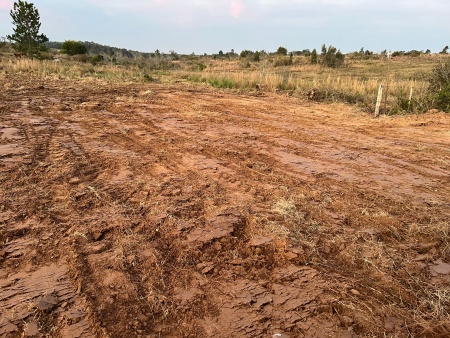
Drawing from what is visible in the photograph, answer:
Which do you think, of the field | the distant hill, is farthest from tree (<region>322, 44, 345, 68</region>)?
the field

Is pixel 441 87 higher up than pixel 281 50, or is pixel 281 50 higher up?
pixel 281 50

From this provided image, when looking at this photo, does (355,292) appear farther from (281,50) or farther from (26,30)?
(281,50)

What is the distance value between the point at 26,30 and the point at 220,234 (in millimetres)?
25518

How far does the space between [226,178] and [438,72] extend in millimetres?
10632

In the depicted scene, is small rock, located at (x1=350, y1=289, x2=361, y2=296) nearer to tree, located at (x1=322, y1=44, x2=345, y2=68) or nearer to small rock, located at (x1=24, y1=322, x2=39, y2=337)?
small rock, located at (x1=24, y1=322, x2=39, y2=337)

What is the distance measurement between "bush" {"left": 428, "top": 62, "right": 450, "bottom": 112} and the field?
4.14 meters

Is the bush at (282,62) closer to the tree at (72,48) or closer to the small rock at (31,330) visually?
the tree at (72,48)

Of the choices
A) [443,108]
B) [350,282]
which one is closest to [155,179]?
[350,282]

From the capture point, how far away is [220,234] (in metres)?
3.34

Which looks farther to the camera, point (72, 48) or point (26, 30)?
point (72, 48)

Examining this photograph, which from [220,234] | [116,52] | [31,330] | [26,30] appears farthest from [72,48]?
[31,330]

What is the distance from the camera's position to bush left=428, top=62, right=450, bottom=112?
1019 cm

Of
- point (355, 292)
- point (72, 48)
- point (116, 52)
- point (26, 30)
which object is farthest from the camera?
point (72, 48)

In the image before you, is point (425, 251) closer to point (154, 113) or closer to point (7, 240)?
point (7, 240)
